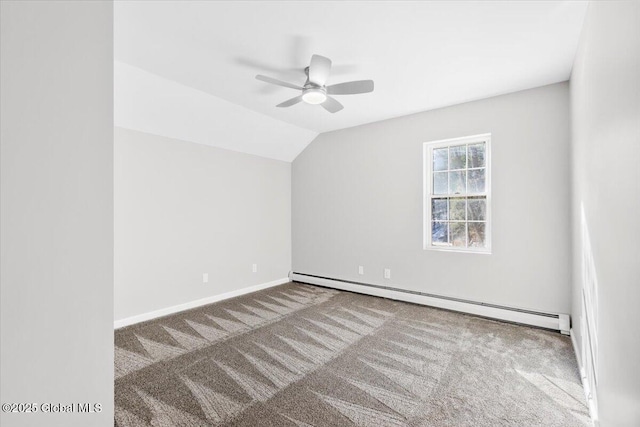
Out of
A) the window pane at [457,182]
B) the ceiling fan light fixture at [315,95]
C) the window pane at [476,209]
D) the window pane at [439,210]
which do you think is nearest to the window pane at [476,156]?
the window pane at [457,182]

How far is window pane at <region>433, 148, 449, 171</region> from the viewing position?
4.29 meters

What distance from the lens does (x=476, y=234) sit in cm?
402

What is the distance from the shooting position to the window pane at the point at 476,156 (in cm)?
399

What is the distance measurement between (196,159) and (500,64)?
374 centimetres

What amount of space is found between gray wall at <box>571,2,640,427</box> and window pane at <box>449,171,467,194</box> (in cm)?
204

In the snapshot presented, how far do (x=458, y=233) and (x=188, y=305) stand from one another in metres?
3.70

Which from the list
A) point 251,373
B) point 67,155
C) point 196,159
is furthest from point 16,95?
point 196,159

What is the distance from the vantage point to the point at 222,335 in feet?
10.7

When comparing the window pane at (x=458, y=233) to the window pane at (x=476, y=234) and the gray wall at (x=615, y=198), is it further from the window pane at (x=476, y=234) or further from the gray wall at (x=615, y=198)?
the gray wall at (x=615, y=198)

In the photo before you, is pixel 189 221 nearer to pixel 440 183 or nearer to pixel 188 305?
pixel 188 305

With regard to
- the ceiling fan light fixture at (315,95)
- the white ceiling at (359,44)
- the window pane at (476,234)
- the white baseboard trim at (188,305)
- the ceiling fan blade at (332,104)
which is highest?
the white ceiling at (359,44)

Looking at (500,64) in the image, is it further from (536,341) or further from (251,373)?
(251,373)

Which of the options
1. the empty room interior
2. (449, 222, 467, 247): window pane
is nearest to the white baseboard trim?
the empty room interior

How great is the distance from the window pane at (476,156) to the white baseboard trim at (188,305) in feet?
11.7
